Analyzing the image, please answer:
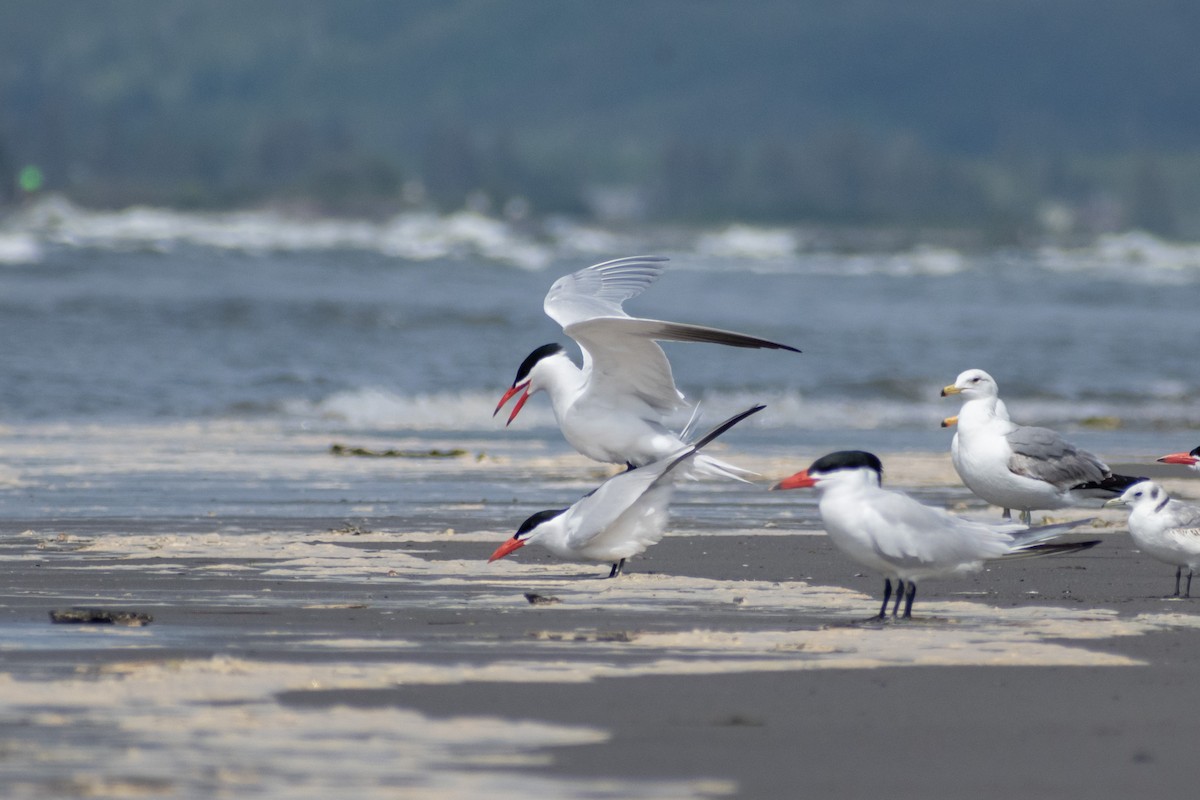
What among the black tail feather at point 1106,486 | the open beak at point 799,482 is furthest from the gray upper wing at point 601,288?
the open beak at point 799,482

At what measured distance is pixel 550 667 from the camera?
4.79 metres

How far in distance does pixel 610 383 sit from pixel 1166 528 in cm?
233

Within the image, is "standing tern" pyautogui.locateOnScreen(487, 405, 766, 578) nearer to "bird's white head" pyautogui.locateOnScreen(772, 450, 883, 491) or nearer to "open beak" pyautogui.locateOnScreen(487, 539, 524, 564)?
"open beak" pyautogui.locateOnScreen(487, 539, 524, 564)

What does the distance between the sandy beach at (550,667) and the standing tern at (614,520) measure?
0.40 ft

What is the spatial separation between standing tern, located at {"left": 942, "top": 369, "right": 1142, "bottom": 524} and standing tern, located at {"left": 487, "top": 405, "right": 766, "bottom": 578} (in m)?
1.55

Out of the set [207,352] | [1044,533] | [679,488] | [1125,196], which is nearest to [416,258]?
[207,352]

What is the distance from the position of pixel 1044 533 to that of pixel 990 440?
196 cm

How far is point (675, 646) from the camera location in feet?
16.8

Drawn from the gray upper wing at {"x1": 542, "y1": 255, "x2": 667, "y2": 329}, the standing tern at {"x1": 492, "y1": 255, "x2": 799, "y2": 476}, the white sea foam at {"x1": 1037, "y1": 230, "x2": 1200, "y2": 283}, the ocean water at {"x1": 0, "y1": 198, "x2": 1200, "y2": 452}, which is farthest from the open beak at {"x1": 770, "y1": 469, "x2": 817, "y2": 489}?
the white sea foam at {"x1": 1037, "y1": 230, "x2": 1200, "y2": 283}

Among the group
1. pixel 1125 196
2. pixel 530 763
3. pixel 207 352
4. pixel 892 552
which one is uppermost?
pixel 1125 196

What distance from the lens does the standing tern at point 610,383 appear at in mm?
7363

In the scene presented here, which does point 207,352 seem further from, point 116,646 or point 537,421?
point 116,646

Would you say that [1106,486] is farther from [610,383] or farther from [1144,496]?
[610,383]

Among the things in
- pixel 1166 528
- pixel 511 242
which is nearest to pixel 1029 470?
pixel 1166 528
